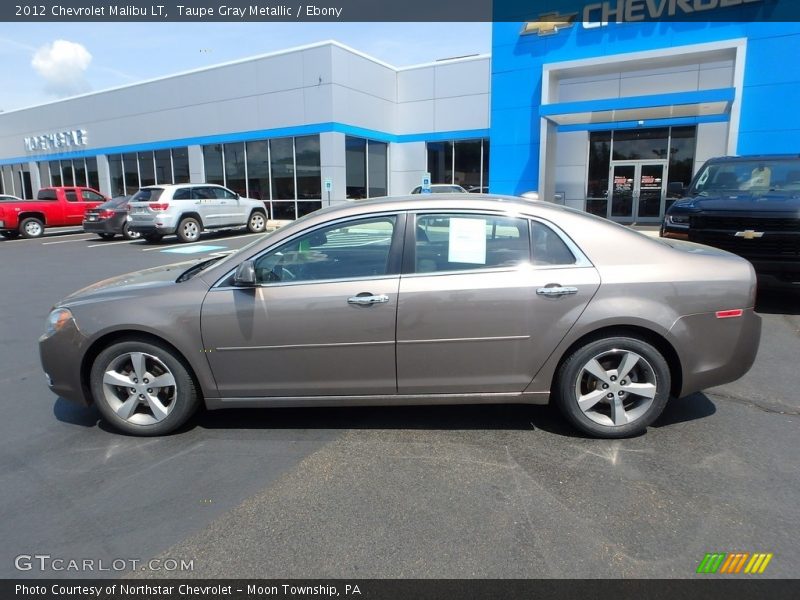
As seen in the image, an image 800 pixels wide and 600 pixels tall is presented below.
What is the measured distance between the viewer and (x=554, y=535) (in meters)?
2.65

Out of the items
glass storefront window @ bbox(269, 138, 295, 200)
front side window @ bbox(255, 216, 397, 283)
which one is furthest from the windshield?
glass storefront window @ bbox(269, 138, 295, 200)

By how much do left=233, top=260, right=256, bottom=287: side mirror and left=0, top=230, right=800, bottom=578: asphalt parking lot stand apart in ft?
3.59

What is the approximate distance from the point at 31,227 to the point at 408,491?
71.6ft

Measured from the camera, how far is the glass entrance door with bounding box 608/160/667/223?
62.6 ft

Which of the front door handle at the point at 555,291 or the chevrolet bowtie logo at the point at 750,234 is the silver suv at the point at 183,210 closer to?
the chevrolet bowtie logo at the point at 750,234

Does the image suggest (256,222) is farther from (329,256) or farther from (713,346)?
Answer: (713,346)

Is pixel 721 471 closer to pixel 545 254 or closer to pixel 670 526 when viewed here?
pixel 670 526

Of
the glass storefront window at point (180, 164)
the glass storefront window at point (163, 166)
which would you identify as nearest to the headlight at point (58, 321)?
the glass storefront window at point (180, 164)

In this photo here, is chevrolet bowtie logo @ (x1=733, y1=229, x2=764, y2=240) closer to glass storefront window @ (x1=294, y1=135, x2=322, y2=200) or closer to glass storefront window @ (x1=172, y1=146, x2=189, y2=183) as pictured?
glass storefront window @ (x1=294, y1=135, x2=322, y2=200)

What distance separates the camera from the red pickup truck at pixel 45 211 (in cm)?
1902

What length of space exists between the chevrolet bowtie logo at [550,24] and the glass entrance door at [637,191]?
16.8 ft

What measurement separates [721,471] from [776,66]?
631 inches

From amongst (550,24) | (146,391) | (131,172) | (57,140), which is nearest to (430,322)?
(146,391)
